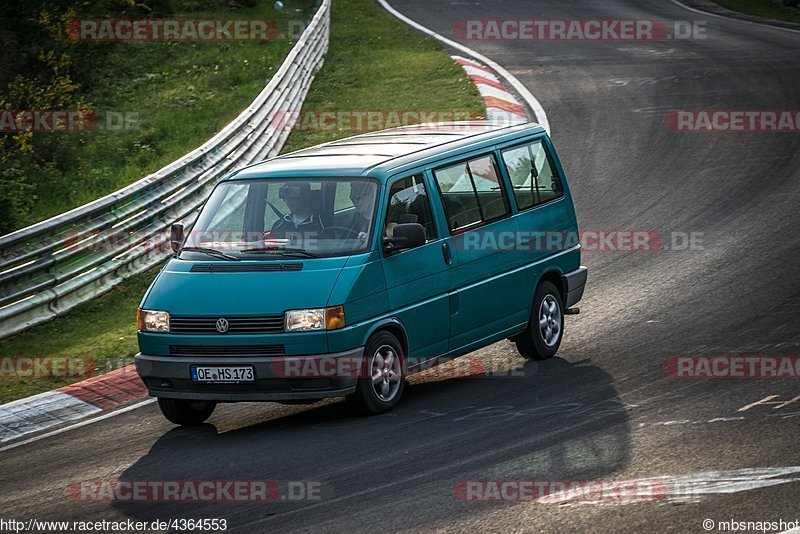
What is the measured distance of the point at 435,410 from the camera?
30.6 feet

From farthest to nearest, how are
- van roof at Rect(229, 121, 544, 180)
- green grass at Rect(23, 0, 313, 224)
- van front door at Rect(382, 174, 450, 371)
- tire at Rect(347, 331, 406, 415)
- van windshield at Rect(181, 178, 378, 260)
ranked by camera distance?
green grass at Rect(23, 0, 313, 224), van roof at Rect(229, 121, 544, 180), van front door at Rect(382, 174, 450, 371), van windshield at Rect(181, 178, 378, 260), tire at Rect(347, 331, 406, 415)

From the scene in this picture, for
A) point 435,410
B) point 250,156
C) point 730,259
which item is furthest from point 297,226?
point 250,156

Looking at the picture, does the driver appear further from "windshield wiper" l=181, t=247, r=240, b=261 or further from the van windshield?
"windshield wiper" l=181, t=247, r=240, b=261

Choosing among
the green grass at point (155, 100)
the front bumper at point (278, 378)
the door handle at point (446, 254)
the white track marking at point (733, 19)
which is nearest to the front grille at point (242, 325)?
the front bumper at point (278, 378)

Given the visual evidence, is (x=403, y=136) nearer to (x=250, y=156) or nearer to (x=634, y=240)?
Result: (x=634, y=240)

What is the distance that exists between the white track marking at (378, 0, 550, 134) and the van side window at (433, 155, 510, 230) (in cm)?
659

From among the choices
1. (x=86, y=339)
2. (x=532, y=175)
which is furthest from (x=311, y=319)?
(x=86, y=339)

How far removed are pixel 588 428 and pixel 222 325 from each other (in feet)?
9.08

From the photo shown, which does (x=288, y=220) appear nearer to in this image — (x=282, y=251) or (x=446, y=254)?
(x=282, y=251)

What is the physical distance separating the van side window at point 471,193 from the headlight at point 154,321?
255cm

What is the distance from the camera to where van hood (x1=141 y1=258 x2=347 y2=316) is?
8859mm

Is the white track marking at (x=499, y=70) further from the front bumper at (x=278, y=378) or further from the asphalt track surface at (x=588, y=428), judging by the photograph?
the front bumper at (x=278, y=378)

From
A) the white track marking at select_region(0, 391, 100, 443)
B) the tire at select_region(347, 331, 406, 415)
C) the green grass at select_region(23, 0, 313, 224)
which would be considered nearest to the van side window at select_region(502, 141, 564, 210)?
the tire at select_region(347, 331, 406, 415)

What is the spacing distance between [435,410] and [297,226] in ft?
5.95
